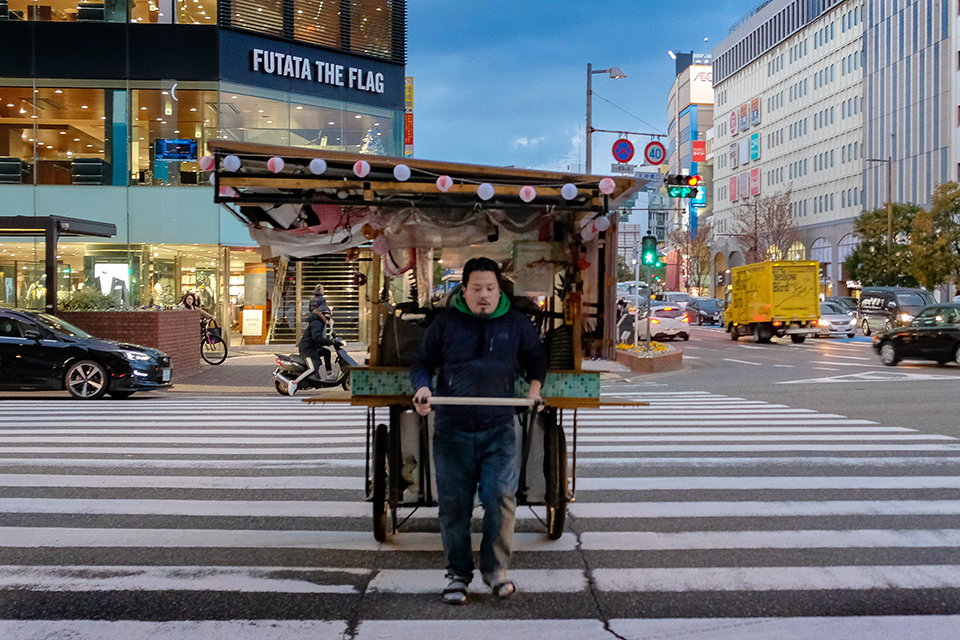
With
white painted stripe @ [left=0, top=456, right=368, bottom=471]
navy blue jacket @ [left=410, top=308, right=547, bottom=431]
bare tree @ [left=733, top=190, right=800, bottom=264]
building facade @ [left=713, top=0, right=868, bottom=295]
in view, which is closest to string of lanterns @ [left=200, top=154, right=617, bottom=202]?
navy blue jacket @ [left=410, top=308, right=547, bottom=431]

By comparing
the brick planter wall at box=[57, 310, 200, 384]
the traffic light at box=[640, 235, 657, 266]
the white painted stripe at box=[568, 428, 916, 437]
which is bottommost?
the white painted stripe at box=[568, 428, 916, 437]

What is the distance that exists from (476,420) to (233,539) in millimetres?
2200

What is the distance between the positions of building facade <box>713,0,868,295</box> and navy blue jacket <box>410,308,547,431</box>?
70832mm

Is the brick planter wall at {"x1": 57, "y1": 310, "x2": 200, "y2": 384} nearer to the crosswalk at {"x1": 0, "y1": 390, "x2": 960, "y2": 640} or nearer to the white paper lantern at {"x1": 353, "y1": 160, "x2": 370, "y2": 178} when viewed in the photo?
the crosswalk at {"x1": 0, "y1": 390, "x2": 960, "y2": 640}

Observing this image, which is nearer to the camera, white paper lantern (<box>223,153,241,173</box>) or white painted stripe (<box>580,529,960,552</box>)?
white paper lantern (<box>223,153,241,173</box>)

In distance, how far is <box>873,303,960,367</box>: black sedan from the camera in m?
21.4

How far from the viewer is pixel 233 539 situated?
A: 5992 millimetres

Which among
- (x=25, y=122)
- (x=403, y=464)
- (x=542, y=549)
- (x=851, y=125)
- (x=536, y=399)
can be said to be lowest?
(x=542, y=549)

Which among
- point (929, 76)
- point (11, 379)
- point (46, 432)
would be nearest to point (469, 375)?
point (46, 432)

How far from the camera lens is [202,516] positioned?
263 inches

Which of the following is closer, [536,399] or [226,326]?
[536,399]

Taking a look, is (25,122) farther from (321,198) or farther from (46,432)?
(321,198)

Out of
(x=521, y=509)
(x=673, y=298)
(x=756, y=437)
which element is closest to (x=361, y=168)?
(x=521, y=509)

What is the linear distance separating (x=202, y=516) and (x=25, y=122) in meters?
24.6
